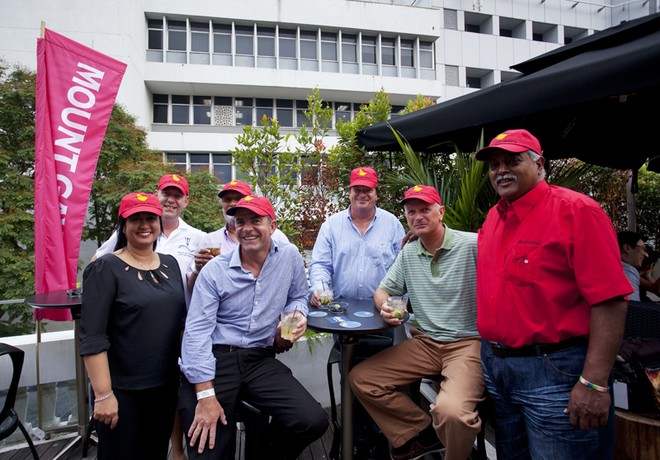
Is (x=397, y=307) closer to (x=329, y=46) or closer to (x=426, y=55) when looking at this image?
(x=329, y=46)

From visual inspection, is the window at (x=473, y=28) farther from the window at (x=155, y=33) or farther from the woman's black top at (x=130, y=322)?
the woman's black top at (x=130, y=322)

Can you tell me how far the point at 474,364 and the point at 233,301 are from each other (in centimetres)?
142

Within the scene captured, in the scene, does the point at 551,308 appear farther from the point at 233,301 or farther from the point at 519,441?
the point at 233,301

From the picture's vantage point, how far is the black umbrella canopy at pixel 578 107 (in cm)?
172

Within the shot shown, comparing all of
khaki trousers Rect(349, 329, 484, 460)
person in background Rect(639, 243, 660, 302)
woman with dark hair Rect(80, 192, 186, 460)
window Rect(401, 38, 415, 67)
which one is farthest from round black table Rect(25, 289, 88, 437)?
window Rect(401, 38, 415, 67)

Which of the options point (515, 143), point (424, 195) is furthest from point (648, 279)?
point (515, 143)

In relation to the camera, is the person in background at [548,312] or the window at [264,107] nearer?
the person in background at [548,312]

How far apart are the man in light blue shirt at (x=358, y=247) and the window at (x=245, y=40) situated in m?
16.9

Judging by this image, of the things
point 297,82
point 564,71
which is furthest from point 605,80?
point 297,82

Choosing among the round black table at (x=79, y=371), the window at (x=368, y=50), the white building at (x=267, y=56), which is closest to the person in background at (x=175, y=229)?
the round black table at (x=79, y=371)

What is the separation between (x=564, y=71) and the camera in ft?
6.28

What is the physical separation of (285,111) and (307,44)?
3.29 metres

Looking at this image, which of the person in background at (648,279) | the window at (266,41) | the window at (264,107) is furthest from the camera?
the window at (264,107)

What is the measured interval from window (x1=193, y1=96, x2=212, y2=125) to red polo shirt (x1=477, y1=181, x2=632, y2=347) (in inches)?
713
